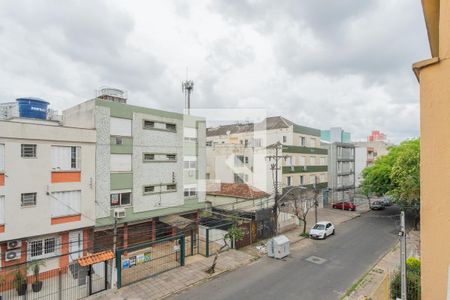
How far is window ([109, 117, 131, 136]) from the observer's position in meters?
19.2

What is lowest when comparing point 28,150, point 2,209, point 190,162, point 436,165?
point 2,209

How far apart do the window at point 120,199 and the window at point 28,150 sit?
18.1ft

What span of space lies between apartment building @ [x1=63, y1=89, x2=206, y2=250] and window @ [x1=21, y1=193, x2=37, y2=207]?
3574mm

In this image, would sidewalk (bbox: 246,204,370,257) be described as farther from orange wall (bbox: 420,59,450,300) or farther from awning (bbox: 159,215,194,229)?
orange wall (bbox: 420,59,450,300)

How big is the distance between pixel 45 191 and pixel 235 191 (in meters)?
16.6

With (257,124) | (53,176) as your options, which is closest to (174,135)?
(53,176)

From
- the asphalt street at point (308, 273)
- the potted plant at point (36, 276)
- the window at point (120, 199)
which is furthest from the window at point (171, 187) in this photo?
Result: the potted plant at point (36, 276)

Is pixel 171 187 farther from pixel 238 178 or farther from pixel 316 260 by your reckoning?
pixel 316 260

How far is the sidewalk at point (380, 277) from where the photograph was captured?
1182cm

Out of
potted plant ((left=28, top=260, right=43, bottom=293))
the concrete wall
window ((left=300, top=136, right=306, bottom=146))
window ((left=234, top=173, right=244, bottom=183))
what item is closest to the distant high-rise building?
window ((left=300, top=136, right=306, bottom=146))

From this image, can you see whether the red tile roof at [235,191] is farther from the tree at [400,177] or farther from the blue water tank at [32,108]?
the blue water tank at [32,108]

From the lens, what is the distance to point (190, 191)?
24219 mm

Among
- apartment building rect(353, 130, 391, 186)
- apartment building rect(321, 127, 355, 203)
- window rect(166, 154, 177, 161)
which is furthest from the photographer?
apartment building rect(353, 130, 391, 186)

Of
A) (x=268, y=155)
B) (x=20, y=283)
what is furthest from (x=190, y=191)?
(x=20, y=283)
